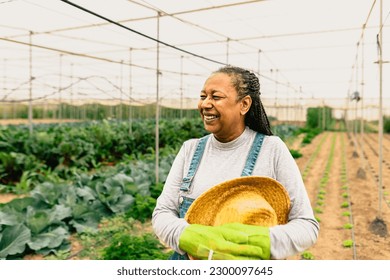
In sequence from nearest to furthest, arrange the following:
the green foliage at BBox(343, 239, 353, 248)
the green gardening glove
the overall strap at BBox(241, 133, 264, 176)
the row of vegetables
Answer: the green gardening glove, the overall strap at BBox(241, 133, 264, 176), the row of vegetables, the green foliage at BBox(343, 239, 353, 248)

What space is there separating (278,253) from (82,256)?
307 centimetres

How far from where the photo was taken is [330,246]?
433 cm

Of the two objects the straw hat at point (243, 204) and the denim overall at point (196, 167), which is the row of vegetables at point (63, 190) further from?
the straw hat at point (243, 204)

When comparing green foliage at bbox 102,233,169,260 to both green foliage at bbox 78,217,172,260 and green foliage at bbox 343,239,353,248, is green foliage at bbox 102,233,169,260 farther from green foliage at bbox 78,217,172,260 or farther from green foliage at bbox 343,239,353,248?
green foliage at bbox 343,239,353,248

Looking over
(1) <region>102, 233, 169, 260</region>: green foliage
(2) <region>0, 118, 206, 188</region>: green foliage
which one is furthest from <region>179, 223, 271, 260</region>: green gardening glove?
(2) <region>0, 118, 206, 188</region>: green foliage

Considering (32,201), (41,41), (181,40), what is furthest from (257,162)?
(41,41)

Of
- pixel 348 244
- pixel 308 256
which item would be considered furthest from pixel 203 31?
pixel 308 256

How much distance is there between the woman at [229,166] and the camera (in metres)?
1.10

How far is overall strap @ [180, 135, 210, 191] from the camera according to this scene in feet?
4.19

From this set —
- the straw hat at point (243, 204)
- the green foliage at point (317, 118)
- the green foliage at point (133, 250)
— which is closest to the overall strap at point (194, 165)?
the straw hat at point (243, 204)

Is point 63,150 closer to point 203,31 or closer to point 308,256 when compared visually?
point 203,31

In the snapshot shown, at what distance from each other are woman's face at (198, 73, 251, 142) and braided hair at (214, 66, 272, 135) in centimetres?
2

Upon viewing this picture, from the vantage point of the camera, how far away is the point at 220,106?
4.00ft

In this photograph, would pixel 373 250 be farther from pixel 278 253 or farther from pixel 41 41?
pixel 41 41
